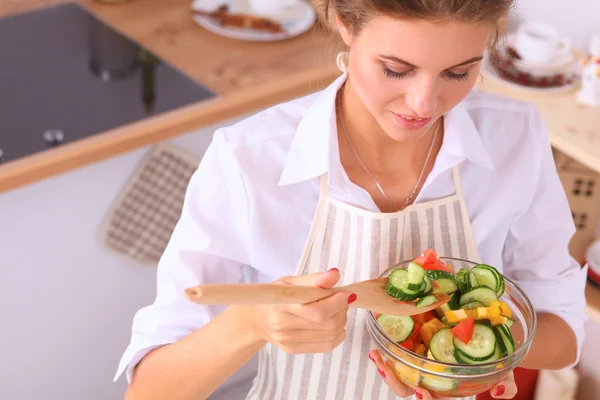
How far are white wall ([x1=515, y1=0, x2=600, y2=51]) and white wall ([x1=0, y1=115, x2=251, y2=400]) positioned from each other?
0.90 meters

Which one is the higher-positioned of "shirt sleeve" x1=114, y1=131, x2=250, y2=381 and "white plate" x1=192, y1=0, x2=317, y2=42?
"shirt sleeve" x1=114, y1=131, x2=250, y2=381

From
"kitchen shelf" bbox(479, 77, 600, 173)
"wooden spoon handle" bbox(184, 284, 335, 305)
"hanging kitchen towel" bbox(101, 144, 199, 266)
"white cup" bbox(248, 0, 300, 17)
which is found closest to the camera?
"wooden spoon handle" bbox(184, 284, 335, 305)

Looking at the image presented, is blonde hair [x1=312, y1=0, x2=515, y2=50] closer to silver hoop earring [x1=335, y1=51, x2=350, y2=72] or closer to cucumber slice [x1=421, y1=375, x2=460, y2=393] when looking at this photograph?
silver hoop earring [x1=335, y1=51, x2=350, y2=72]

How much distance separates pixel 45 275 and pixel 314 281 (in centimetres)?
123

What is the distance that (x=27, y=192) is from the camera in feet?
6.35

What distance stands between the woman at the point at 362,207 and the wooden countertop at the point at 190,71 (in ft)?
2.07

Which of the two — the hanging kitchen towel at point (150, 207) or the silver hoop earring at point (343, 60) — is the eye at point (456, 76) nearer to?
the silver hoop earring at point (343, 60)

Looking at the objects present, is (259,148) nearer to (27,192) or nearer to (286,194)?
(286,194)

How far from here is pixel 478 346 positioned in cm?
109

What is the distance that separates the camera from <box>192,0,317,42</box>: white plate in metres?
2.29

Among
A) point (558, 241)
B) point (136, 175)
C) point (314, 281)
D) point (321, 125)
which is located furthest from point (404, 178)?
point (136, 175)

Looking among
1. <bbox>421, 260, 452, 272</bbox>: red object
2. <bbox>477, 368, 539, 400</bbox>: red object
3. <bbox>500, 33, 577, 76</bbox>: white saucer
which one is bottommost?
<bbox>477, 368, 539, 400</bbox>: red object

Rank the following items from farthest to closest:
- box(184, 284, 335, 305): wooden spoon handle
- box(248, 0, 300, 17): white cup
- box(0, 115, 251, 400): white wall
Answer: box(248, 0, 300, 17): white cup, box(0, 115, 251, 400): white wall, box(184, 284, 335, 305): wooden spoon handle

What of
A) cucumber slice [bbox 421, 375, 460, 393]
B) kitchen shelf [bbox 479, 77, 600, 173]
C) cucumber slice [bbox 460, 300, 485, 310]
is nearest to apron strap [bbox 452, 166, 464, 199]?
cucumber slice [bbox 460, 300, 485, 310]
